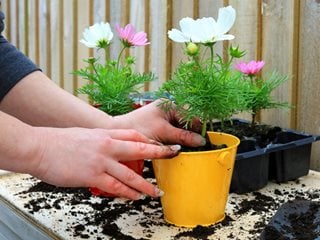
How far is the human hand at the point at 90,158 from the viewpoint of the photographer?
31.5 inches

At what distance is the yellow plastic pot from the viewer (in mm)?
893

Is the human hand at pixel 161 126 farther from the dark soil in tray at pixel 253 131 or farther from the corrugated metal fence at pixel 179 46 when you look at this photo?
the corrugated metal fence at pixel 179 46

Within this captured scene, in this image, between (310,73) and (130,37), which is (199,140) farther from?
(310,73)

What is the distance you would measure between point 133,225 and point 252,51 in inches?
29.0

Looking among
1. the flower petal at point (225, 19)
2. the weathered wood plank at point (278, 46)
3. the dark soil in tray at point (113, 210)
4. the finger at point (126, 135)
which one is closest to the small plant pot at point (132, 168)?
the dark soil in tray at point (113, 210)

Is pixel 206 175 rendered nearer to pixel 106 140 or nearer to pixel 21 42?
pixel 106 140

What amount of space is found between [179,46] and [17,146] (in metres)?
1.05

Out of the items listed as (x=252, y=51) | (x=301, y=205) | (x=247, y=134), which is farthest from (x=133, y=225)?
(x=252, y=51)

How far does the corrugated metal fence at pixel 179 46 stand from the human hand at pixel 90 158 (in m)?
0.65

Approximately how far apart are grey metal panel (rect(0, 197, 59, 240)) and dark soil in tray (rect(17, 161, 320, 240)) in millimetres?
29

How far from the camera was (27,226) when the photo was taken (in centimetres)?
101

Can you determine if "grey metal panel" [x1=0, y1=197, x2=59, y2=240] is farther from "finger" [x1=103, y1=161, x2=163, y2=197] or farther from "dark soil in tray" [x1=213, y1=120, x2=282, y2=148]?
"dark soil in tray" [x1=213, y1=120, x2=282, y2=148]

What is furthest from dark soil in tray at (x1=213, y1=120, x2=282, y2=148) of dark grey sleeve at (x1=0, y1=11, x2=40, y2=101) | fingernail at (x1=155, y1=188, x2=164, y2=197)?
dark grey sleeve at (x1=0, y1=11, x2=40, y2=101)

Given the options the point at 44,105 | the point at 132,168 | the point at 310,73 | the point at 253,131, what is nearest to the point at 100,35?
the point at 44,105
